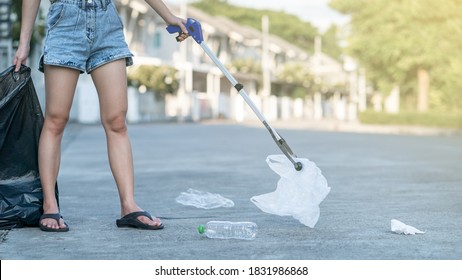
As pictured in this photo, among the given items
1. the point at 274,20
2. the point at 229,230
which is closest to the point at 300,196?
the point at 229,230

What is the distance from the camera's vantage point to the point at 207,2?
96.4m

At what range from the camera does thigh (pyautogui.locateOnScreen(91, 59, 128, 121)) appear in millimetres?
4926

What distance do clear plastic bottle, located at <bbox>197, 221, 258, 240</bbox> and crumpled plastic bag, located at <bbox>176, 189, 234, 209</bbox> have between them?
135 cm

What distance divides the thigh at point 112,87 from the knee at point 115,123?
0.02 m

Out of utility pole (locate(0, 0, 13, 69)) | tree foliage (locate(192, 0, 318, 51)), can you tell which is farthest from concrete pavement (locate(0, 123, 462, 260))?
tree foliage (locate(192, 0, 318, 51))

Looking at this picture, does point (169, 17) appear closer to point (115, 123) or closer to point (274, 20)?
point (115, 123)

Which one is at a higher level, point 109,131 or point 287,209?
point 109,131

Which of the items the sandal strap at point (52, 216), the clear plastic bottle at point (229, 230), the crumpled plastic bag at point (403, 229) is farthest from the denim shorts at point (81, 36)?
the crumpled plastic bag at point (403, 229)

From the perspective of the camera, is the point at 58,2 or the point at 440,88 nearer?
the point at 58,2

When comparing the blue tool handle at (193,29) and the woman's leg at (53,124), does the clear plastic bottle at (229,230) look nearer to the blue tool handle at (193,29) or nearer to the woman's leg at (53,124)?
the woman's leg at (53,124)

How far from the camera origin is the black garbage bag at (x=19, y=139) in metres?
5.14

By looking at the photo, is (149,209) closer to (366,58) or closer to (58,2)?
(58,2)

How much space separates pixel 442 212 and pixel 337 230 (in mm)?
1264

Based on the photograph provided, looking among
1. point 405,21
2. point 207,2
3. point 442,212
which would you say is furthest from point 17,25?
point 207,2
